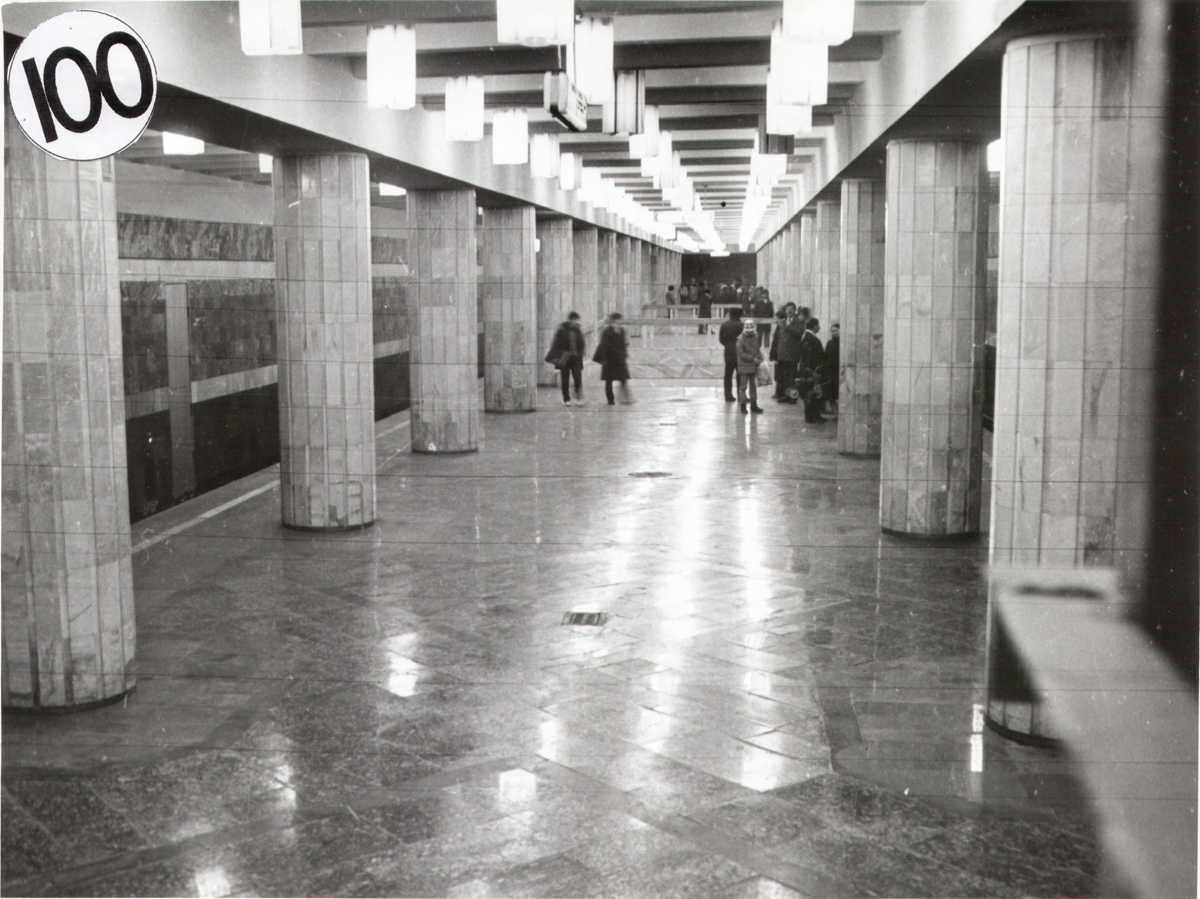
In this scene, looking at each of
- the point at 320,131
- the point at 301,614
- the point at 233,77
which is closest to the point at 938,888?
the point at 301,614

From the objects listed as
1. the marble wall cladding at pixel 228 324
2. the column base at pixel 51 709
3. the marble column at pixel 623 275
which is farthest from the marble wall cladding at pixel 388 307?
the column base at pixel 51 709

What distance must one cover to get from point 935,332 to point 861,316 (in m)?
3.79

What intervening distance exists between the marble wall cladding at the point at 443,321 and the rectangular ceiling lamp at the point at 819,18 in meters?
8.66

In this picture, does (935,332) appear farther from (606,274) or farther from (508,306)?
(606,274)

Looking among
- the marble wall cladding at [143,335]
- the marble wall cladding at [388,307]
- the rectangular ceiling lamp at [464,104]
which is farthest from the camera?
the marble wall cladding at [388,307]

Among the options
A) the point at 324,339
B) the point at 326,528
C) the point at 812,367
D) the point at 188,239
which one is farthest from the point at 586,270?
the point at 326,528

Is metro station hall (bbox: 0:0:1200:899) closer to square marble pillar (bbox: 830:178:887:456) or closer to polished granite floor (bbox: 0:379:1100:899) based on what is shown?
polished granite floor (bbox: 0:379:1100:899)

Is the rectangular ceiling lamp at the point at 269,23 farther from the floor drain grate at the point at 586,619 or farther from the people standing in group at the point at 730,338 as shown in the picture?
the people standing in group at the point at 730,338

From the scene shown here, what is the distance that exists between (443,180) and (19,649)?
7.85 metres

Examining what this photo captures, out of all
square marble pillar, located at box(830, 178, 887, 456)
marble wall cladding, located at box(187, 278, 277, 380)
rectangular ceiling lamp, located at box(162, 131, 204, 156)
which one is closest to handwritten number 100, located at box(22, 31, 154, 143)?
rectangular ceiling lamp, located at box(162, 131, 204, 156)

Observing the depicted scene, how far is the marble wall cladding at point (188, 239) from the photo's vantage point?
10.2m

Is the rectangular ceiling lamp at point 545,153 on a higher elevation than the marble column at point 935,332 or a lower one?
higher

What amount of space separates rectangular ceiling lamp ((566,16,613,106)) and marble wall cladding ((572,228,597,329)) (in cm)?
1662

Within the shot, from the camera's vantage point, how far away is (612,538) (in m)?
9.48
